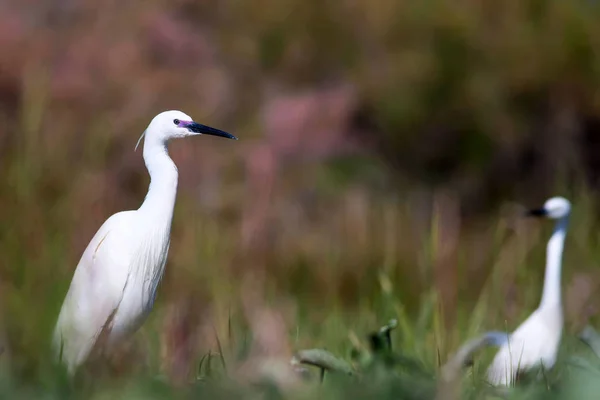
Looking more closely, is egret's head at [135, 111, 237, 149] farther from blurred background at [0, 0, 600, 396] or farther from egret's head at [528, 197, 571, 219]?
egret's head at [528, 197, 571, 219]

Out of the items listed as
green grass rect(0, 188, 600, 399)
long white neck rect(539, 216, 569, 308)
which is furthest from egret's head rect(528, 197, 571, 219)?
green grass rect(0, 188, 600, 399)

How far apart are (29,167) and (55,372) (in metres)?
0.94

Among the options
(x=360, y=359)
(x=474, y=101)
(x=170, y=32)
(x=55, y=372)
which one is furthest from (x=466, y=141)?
(x=55, y=372)

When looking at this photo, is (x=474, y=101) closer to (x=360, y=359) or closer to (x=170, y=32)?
(x=170, y=32)

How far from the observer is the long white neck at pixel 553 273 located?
3191 mm

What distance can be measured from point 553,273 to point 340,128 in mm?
3835

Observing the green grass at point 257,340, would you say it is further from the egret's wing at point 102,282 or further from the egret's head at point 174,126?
the egret's head at point 174,126

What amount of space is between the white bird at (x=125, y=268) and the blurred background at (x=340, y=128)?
86 cm

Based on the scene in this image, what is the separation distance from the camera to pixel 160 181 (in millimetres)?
2340

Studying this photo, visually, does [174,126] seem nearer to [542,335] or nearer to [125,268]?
[125,268]

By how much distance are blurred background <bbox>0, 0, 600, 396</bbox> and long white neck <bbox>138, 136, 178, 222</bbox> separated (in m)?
0.92

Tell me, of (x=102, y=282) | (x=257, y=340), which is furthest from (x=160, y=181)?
(x=257, y=340)

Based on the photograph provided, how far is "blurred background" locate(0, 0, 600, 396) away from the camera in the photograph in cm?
436

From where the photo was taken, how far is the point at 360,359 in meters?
2.00
